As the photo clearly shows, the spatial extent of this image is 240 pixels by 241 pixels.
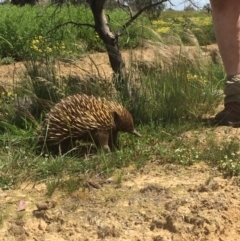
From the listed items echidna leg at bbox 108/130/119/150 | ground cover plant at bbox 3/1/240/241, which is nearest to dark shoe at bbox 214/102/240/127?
ground cover plant at bbox 3/1/240/241

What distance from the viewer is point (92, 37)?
11.7 metres

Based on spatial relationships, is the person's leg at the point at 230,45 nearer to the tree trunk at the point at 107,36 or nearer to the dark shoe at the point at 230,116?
the dark shoe at the point at 230,116

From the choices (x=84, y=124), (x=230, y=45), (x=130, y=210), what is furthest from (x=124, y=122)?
(x=130, y=210)

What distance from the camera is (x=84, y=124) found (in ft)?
15.8

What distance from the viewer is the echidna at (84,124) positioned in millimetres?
4773

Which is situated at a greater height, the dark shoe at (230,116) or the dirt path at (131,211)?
the dark shoe at (230,116)

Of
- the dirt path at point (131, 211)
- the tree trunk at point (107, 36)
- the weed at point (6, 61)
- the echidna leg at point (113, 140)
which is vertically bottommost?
the dirt path at point (131, 211)

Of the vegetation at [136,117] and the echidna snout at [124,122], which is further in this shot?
the echidna snout at [124,122]

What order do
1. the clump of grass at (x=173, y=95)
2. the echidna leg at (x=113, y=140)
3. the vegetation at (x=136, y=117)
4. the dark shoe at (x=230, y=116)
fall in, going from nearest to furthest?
the vegetation at (x=136, y=117)
the echidna leg at (x=113, y=140)
the dark shoe at (x=230, y=116)
the clump of grass at (x=173, y=95)

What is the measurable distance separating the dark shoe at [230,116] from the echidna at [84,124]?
0.81 metres

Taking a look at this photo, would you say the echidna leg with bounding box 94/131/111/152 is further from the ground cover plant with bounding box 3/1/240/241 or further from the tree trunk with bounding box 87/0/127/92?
the tree trunk with bounding box 87/0/127/92

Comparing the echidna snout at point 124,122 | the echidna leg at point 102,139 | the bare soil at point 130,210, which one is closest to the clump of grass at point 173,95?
the echidna snout at point 124,122

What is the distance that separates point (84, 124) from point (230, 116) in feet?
4.30

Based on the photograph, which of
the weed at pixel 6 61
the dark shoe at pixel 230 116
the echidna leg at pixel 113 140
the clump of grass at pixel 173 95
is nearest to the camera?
the echidna leg at pixel 113 140
